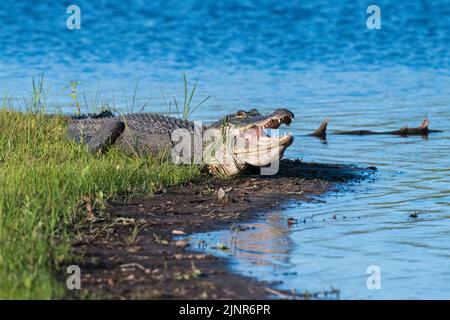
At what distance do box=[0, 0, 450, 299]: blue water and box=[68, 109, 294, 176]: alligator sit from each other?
0.86 metres

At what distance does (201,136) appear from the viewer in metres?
8.79

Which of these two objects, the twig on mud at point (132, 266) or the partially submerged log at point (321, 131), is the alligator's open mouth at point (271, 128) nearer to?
the partially submerged log at point (321, 131)

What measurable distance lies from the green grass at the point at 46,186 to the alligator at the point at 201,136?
0.24m

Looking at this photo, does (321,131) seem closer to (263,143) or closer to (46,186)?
(263,143)

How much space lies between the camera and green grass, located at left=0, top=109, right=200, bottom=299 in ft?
16.3

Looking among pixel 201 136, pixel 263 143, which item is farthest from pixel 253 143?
pixel 201 136

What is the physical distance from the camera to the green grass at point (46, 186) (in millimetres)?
4965

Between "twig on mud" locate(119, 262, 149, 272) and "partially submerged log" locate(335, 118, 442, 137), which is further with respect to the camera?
"partially submerged log" locate(335, 118, 442, 137)

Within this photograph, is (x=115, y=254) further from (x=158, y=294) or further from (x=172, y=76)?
(x=172, y=76)

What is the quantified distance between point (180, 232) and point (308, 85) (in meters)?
8.51

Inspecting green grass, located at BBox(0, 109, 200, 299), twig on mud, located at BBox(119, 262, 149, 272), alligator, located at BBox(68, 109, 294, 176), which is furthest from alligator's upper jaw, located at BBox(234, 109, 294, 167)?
twig on mud, located at BBox(119, 262, 149, 272)

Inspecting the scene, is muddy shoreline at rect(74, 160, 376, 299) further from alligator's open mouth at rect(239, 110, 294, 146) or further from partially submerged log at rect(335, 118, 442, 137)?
partially submerged log at rect(335, 118, 442, 137)

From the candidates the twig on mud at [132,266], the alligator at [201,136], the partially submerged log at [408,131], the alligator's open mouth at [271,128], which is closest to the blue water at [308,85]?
the partially submerged log at [408,131]

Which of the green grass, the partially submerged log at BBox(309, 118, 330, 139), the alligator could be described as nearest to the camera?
the green grass
